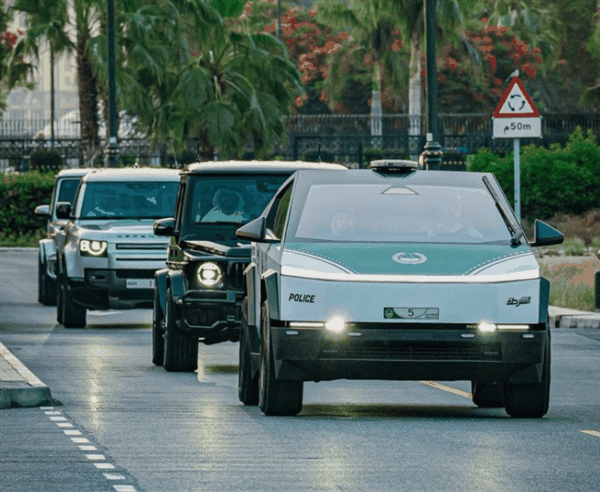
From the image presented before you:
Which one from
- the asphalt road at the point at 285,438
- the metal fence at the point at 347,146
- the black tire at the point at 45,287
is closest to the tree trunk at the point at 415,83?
the metal fence at the point at 347,146

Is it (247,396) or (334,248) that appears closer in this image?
(334,248)

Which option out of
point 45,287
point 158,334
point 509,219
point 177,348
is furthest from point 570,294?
point 509,219

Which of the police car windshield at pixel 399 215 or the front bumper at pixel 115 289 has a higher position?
the police car windshield at pixel 399 215

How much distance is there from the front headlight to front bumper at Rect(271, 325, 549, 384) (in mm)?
10550

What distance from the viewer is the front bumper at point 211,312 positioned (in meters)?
17.1

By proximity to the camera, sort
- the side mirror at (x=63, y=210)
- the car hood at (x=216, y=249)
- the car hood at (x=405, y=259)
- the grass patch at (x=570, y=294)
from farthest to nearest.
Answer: the grass patch at (x=570, y=294) → the side mirror at (x=63, y=210) → the car hood at (x=216, y=249) → the car hood at (x=405, y=259)

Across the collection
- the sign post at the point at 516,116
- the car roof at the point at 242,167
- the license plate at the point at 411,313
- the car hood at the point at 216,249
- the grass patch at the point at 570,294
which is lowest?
the grass patch at the point at 570,294

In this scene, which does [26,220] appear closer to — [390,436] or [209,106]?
[209,106]

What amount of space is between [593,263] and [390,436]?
21.9 meters

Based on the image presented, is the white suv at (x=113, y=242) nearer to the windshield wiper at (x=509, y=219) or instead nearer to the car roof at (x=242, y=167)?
the car roof at (x=242, y=167)

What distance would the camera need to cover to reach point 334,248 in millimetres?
12914

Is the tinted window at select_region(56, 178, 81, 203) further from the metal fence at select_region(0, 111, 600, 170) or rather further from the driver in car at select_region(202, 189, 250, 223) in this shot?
the metal fence at select_region(0, 111, 600, 170)

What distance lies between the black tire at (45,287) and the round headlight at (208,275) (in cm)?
1085

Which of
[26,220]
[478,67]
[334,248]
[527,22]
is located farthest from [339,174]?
[527,22]
